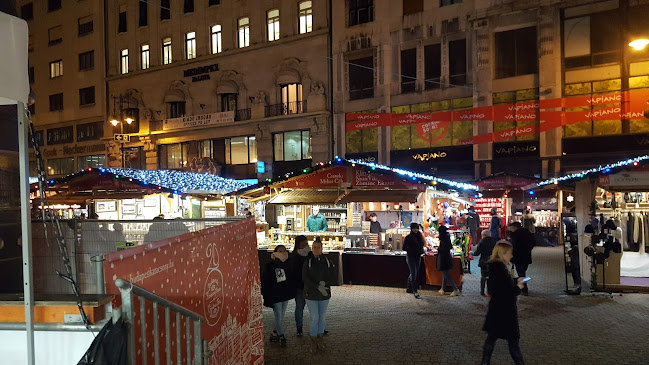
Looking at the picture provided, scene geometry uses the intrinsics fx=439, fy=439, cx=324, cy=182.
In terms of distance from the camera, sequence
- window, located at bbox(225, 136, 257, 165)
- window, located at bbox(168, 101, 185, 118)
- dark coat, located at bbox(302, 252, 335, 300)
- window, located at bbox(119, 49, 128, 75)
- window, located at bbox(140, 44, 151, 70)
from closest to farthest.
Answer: dark coat, located at bbox(302, 252, 335, 300) → window, located at bbox(225, 136, 257, 165) → window, located at bbox(168, 101, 185, 118) → window, located at bbox(140, 44, 151, 70) → window, located at bbox(119, 49, 128, 75)


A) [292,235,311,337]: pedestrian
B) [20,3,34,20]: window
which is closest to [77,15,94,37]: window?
[20,3,34,20]: window

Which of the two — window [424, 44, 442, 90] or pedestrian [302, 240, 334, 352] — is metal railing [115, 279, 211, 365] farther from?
window [424, 44, 442, 90]

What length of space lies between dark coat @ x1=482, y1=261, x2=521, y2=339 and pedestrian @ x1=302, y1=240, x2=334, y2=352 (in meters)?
2.58

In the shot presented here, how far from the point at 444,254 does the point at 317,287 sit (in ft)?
15.6

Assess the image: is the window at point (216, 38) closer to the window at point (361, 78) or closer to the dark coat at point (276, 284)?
the window at point (361, 78)

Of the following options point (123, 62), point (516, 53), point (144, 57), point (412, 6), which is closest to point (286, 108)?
point (412, 6)

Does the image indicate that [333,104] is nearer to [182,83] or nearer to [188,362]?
[182,83]

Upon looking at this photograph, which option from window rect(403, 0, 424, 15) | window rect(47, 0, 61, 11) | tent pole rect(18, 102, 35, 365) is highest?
window rect(47, 0, 61, 11)

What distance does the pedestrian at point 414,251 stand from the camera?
10969 millimetres

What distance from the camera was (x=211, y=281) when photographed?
13.7 feet

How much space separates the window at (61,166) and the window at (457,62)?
31025mm

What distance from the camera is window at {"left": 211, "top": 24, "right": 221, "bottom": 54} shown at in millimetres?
30203

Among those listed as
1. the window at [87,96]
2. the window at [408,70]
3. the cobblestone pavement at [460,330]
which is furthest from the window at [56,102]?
the cobblestone pavement at [460,330]

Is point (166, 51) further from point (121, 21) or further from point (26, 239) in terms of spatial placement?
point (26, 239)
